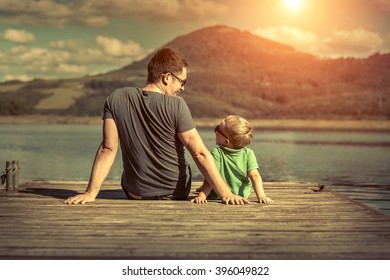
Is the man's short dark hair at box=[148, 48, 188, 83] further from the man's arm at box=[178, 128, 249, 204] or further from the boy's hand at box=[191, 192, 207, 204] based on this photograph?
the boy's hand at box=[191, 192, 207, 204]

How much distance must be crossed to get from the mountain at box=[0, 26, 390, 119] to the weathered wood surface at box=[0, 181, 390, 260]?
96046 millimetres

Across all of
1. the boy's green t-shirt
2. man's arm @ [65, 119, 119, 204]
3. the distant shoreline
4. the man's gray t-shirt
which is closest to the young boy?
the boy's green t-shirt

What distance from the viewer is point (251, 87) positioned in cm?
14788

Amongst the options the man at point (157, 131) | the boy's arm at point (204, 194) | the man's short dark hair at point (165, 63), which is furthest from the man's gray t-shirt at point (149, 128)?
the boy's arm at point (204, 194)

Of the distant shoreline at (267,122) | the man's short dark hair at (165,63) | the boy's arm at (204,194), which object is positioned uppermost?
the man's short dark hair at (165,63)

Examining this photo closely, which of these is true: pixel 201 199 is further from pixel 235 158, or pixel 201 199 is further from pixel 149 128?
pixel 149 128

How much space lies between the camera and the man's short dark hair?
6.06 meters

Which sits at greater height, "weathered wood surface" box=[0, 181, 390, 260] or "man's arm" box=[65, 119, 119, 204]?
"man's arm" box=[65, 119, 119, 204]

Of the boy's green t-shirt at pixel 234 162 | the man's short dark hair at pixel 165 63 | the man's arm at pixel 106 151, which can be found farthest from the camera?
the boy's green t-shirt at pixel 234 162

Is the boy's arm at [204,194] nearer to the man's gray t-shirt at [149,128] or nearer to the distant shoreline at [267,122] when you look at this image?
the man's gray t-shirt at [149,128]

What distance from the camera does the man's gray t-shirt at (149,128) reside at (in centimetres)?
609

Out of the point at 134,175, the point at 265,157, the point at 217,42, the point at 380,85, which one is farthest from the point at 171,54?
the point at 217,42

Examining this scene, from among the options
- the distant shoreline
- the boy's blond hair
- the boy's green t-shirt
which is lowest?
the distant shoreline

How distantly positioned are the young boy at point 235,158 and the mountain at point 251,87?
95.8 metres
